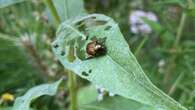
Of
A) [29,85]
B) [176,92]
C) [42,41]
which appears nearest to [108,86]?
[176,92]

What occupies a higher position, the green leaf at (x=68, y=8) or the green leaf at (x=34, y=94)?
the green leaf at (x=68, y=8)

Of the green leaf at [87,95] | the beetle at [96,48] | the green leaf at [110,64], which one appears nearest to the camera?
the green leaf at [110,64]

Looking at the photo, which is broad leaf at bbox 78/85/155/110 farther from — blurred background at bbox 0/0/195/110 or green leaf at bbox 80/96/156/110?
blurred background at bbox 0/0/195/110

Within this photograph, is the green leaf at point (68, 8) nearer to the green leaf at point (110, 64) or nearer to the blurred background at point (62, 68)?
the green leaf at point (110, 64)

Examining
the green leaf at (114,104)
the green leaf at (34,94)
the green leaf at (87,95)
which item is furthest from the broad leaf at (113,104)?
the green leaf at (87,95)

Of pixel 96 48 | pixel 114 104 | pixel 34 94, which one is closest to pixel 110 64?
pixel 96 48

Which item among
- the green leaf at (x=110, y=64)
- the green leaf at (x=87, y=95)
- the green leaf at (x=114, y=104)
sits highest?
the green leaf at (x=110, y=64)

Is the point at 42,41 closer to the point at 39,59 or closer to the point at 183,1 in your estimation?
the point at 39,59
